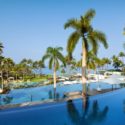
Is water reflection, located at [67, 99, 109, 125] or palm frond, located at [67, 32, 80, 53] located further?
palm frond, located at [67, 32, 80, 53]

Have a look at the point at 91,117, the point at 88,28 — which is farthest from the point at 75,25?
the point at 91,117

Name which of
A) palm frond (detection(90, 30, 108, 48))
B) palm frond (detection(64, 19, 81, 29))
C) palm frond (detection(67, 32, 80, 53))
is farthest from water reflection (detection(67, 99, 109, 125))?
palm frond (detection(64, 19, 81, 29))

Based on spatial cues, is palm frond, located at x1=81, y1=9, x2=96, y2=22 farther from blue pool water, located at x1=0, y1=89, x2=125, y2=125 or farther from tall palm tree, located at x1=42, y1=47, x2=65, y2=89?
tall palm tree, located at x1=42, y1=47, x2=65, y2=89

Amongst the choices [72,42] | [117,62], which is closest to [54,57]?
[72,42]

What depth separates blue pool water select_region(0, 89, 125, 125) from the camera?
57.6ft

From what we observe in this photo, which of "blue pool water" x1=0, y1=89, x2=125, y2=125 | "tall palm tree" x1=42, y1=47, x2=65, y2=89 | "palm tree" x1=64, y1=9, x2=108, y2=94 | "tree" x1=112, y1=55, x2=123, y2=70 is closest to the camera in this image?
"blue pool water" x1=0, y1=89, x2=125, y2=125

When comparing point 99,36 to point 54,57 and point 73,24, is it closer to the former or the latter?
point 73,24

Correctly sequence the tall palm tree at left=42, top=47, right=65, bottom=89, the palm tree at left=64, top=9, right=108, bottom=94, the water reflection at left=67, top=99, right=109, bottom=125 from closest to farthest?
the water reflection at left=67, top=99, right=109, bottom=125 → the palm tree at left=64, top=9, right=108, bottom=94 → the tall palm tree at left=42, top=47, right=65, bottom=89

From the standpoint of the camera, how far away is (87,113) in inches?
793

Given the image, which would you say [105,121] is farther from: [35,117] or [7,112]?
[7,112]

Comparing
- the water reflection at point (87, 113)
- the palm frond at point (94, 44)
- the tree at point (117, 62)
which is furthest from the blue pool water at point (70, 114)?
the tree at point (117, 62)

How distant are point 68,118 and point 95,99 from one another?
787 cm

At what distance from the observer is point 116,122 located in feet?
55.6

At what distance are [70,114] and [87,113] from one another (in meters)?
1.43
